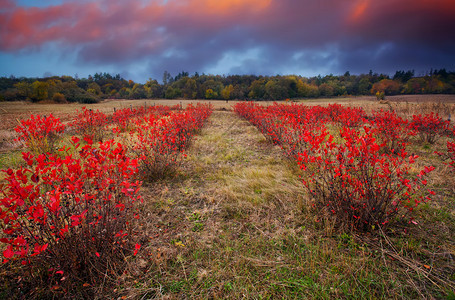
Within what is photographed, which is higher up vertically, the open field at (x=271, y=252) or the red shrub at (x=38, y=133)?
the red shrub at (x=38, y=133)

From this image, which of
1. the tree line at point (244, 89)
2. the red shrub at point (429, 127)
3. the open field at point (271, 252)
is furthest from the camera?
the tree line at point (244, 89)

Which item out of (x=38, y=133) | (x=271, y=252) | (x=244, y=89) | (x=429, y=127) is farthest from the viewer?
(x=244, y=89)

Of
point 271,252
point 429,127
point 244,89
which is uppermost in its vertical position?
point 244,89

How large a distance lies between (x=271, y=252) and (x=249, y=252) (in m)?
0.29

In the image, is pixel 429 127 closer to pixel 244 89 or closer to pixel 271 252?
pixel 271 252

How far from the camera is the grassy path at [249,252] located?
2.01 m

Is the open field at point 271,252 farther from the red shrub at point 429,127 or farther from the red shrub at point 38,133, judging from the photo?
the red shrub at point 38,133

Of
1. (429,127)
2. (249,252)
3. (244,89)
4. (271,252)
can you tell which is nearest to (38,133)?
(249,252)

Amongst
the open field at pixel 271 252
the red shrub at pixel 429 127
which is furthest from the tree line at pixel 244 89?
the open field at pixel 271 252

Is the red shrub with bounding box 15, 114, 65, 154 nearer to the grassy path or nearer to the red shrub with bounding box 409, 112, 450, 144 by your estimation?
the grassy path

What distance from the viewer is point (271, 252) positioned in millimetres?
2492

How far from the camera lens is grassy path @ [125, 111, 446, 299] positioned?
201 cm

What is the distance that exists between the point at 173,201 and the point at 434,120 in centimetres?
939

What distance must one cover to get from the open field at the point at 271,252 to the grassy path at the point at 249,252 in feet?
0.04
